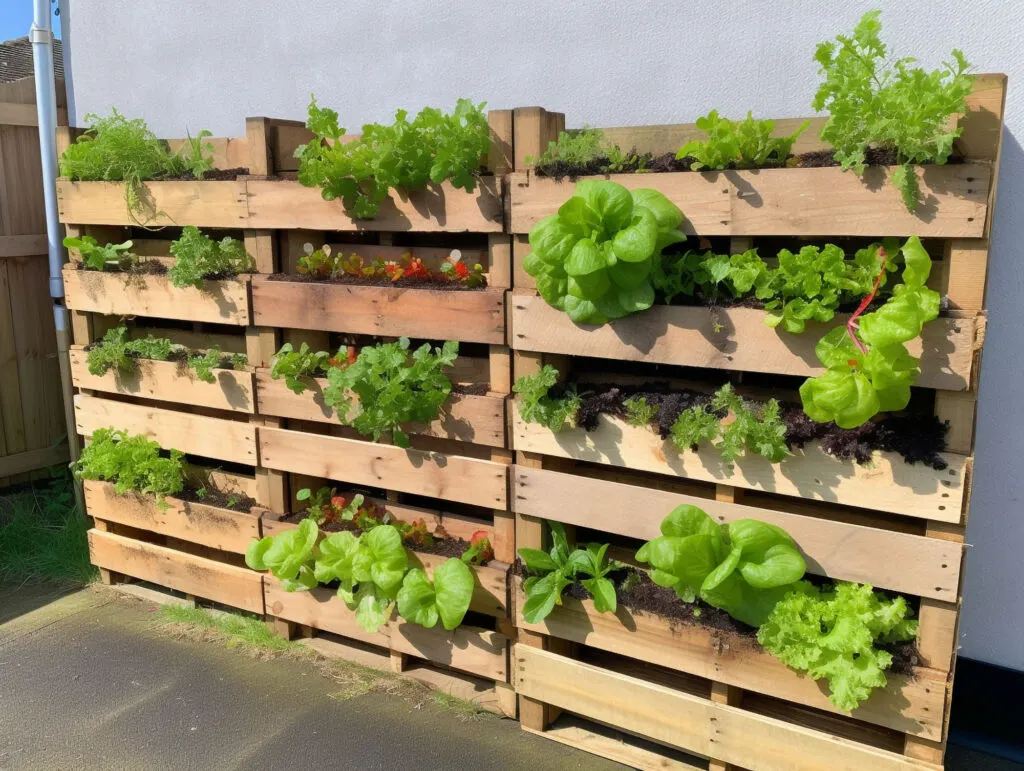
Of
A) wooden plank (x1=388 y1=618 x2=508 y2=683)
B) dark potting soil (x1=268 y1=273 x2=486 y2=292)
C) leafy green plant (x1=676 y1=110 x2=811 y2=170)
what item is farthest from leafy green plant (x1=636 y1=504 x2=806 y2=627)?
dark potting soil (x1=268 y1=273 x2=486 y2=292)

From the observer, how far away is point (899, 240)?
101 inches

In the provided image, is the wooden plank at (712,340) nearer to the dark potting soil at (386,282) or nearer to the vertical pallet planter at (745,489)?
the vertical pallet planter at (745,489)

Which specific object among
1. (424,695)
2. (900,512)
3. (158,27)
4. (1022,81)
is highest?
(158,27)

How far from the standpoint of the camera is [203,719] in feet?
11.4

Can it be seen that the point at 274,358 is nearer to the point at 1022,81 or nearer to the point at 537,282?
the point at 537,282

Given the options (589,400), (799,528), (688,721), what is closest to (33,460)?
(589,400)

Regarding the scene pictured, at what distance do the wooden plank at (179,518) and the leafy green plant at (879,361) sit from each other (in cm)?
258

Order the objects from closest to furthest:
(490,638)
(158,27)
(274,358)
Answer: (490,638) → (274,358) → (158,27)

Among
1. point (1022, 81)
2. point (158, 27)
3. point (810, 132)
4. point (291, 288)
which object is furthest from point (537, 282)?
point (158, 27)

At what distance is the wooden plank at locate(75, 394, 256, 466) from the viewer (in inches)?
156

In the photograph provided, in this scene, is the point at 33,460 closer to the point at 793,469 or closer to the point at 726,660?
the point at 726,660

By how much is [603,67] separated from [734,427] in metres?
1.55

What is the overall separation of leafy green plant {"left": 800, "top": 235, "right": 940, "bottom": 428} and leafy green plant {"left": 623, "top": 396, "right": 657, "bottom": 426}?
58 centimetres

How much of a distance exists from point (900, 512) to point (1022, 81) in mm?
1410
